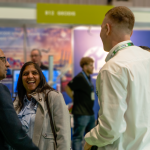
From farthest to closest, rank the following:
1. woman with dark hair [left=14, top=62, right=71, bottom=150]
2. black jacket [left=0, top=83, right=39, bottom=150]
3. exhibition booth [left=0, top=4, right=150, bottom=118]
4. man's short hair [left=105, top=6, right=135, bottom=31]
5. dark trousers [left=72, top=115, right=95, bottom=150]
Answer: exhibition booth [left=0, top=4, right=150, bottom=118] → dark trousers [left=72, top=115, right=95, bottom=150] → woman with dark hair [left=14, top=62, right=71, bottom=150] → man's short hair [left=105, top=6, right=135, bottom=31] → black jacket [left=0, top=83, right=39, bottom=150]

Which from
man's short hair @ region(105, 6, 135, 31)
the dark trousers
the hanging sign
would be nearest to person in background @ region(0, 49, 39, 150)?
man's short hair @ region(105, 6, 135, 31)

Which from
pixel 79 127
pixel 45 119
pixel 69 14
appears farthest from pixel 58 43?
pixel 45 119

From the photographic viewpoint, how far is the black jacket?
45.8 inches

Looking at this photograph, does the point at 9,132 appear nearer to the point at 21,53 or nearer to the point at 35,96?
the point at 35,96

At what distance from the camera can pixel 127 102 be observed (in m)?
1.24

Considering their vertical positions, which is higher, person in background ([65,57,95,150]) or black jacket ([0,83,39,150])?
black jacket ([0,83,39,150])

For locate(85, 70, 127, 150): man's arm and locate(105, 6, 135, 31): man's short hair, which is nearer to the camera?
locate(85, 70, 127, 150): man's arm

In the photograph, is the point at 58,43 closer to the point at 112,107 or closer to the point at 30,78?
the point at 30,78

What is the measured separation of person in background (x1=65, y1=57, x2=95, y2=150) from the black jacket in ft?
9.57

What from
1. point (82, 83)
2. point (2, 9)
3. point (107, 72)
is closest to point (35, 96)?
point (107, 72)

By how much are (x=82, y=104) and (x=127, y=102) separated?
293 centimetres

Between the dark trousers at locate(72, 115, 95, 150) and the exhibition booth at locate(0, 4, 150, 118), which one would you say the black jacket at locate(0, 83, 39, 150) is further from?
the exhibition booth at locate(0, 4, 150, 118)

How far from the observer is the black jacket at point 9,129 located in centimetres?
116

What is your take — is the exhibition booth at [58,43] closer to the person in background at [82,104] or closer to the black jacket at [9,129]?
the person in background at [82,104]
